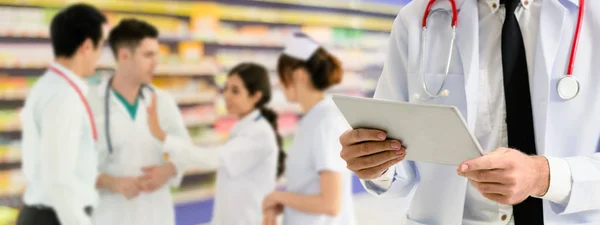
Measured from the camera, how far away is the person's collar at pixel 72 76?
274 centimetres

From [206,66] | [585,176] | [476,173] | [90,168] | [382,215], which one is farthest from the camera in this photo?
[382,215]

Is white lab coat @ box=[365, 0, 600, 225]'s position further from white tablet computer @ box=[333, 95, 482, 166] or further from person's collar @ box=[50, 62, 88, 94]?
person's collar @ box=[50, 62, 88, 94]

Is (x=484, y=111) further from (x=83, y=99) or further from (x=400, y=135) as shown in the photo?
(x=83, y=99)

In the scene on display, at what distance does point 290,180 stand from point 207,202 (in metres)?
0.66

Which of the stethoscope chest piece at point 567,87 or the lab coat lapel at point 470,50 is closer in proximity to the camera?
the stethoscope chest piece at point 567,87

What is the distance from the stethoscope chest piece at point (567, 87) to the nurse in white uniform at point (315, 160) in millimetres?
1574

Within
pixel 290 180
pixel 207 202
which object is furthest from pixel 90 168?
pixel 290 180

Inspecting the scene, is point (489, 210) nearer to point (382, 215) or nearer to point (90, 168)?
point (90, 168)

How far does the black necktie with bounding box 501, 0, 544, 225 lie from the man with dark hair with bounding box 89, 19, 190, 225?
212cm

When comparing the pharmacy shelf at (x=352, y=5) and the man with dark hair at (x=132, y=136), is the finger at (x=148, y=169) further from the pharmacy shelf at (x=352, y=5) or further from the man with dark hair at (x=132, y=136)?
the pharmacy shelf at (x=352, y=5)

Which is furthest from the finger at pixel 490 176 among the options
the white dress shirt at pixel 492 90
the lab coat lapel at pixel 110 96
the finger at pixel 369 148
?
the lab coat lapel at pixel 110 96

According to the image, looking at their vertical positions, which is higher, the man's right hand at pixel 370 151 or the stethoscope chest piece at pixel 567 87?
the stethoscope chest piece at pixel 567 87

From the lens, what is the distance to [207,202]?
3385 mm

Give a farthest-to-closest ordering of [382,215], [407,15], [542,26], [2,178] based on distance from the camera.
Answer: [382,215] < [2,178] < [407,15] < [542,26]
